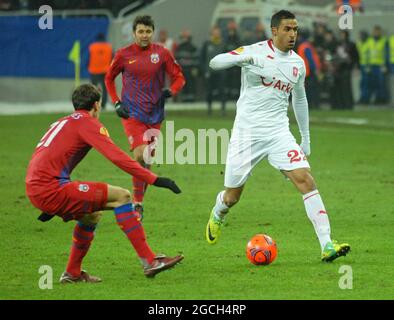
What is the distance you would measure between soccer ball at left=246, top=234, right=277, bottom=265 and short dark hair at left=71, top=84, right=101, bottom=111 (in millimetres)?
2201

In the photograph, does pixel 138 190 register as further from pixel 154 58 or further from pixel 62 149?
pixel 62 149

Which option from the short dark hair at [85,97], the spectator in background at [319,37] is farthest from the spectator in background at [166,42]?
the short dark hair at [85,97]

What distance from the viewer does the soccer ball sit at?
34.4 feet

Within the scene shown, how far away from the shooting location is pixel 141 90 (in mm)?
13984

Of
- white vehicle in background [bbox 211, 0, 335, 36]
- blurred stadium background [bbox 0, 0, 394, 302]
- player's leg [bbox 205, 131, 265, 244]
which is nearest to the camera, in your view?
blurred stadium background [bbox 0, 0, 394, 302]

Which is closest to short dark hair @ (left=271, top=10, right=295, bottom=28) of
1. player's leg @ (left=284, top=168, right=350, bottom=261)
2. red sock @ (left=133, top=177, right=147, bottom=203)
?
player's leg @ (left=284, top=168, right=350, bottom=261)

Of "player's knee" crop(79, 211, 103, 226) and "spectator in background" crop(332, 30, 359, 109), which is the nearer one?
"player's knee" crop(79, 211, 103, 226)

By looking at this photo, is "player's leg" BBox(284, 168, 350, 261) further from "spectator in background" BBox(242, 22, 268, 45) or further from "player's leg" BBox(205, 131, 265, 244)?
"spectator in background" BBox(242, 22, 268, 45)

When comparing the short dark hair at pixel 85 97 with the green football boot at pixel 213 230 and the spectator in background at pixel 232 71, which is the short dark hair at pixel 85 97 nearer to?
the green football boot at pixel 213 230

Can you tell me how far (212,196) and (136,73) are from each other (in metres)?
2.72

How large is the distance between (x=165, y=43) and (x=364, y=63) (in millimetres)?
6102

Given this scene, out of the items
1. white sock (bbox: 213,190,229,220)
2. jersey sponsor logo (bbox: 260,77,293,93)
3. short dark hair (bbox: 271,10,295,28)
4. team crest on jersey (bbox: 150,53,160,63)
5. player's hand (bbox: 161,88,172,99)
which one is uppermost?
short dark hair (bbox: 271,10,295,28)

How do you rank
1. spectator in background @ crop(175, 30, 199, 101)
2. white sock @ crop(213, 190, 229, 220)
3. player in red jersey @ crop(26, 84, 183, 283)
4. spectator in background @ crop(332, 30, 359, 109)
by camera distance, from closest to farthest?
player in red jersey @ crop(26, 84, 183, 283) < white sock @ crop(213, 190, 229, 220) < spectator in background @ crop(332, 30, 359, 109) < spectator in background @ crop(175, 30, 199, 101)

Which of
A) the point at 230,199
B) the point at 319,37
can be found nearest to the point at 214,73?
the point at 319,37
